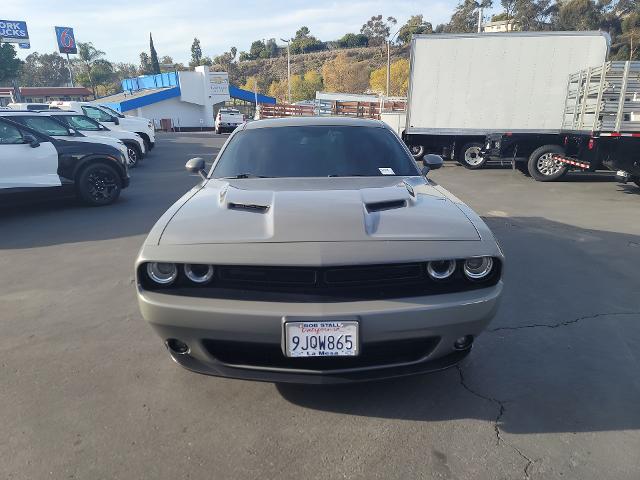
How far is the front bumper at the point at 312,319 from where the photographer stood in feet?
7.04

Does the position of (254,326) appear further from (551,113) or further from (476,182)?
(551,113)

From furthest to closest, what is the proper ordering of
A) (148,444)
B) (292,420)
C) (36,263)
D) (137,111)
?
(137,111)
(36,263)
(292,420)
(148,444)

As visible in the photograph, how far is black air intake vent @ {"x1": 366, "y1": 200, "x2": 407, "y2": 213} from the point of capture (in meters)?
2.64

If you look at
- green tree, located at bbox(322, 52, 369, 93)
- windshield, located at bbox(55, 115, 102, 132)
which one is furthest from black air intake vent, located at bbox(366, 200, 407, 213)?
green tree, located at bbox(322, 52, 369, 93)

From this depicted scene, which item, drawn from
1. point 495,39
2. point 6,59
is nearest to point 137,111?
point 6,59

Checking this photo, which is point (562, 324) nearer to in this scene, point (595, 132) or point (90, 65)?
point (595, 132)

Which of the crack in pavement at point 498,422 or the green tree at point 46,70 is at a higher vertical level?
the green tree at point 46,70

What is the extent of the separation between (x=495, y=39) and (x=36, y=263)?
38.3ft

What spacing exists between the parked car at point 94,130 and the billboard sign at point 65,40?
232 ft

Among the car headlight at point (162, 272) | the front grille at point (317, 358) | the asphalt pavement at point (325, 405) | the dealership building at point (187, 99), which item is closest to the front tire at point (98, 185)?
the asphalt pavement at point (325, 405)

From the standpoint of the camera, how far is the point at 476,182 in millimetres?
10992

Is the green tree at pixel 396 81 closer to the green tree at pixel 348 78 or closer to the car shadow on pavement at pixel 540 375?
the green tree at pixel 348 78

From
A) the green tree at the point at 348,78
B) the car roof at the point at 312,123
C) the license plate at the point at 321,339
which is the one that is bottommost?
the license plate at the point at 321,339

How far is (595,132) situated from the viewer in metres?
9.23
